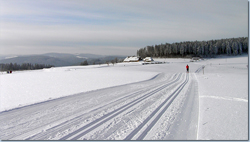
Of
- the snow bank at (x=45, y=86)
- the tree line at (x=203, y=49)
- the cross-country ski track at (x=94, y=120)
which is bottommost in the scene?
the cross-country ski track at (x=94, y=120)

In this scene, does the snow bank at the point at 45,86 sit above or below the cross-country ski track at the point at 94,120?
above

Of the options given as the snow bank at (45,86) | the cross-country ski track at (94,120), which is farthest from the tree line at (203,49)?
the cross-country ski track at (94,120)

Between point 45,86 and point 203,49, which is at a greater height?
point 203,49

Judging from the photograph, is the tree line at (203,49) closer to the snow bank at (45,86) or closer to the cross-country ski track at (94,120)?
the snow bank at (45,86)

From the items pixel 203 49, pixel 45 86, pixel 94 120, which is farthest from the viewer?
pixel 203 49

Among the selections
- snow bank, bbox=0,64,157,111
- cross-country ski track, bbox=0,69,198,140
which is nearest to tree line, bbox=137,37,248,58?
snow bank, bbox=0,64,157,111

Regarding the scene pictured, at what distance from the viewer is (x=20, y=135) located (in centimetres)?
415

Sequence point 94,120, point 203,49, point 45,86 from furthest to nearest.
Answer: point 203,49
point 45,86
point 94,120

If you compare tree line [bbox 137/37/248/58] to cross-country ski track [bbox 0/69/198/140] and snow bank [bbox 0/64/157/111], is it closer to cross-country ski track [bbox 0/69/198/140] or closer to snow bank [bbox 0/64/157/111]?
snow bank [bbox 0/64/157/111]

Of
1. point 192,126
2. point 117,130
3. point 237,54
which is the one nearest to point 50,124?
point 117,130

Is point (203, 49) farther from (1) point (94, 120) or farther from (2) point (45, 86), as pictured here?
(1) point (94, 120)

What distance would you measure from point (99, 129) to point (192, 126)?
10.4 feet

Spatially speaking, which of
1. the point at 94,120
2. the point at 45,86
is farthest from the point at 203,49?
the point at 94,120

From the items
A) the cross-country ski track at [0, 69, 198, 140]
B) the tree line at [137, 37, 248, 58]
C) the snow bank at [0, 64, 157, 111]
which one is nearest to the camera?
the cross-country ski track at [0, 69, 198, 140]
